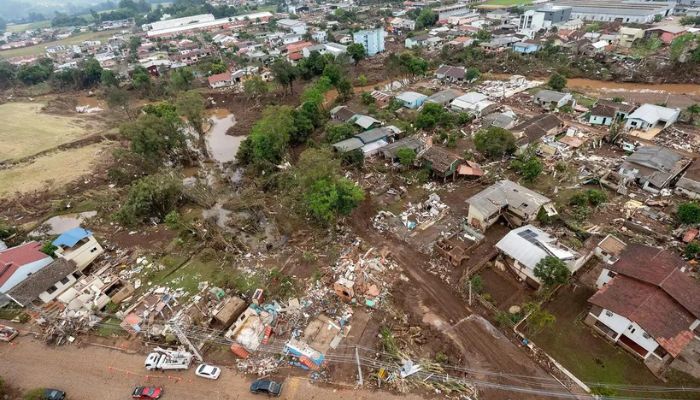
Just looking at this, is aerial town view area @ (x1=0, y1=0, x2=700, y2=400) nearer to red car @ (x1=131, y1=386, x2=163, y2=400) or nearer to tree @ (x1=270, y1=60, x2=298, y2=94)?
red car @ (x1=131, y1=386, x2=163, y2=400)

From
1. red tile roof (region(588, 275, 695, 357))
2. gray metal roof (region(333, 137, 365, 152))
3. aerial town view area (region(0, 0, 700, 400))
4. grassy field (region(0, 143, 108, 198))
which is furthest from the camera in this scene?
grassy field (region(0, 143, 108, 198))

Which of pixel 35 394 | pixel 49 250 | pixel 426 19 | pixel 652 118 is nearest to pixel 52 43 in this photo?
pixel 426 19

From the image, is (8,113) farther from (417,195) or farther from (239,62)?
(417,195)

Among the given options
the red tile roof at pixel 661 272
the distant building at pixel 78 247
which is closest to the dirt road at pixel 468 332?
the red tile roof at pixel 661 272

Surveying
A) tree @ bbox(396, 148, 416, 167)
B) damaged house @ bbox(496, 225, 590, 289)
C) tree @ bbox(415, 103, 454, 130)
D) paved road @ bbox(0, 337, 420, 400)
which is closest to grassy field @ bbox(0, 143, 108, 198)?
paved road @ bbox(0, 337, 420, 400)

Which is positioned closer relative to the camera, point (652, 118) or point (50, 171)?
point (652, 118)

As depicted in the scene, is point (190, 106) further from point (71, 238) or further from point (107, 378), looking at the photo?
point (107, 378)
